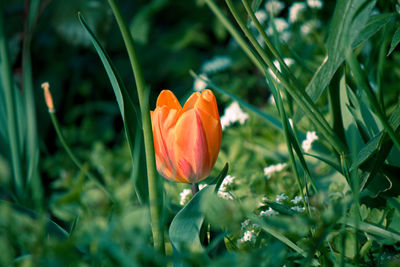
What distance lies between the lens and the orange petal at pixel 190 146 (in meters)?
0.62

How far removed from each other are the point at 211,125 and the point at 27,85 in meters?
0.55

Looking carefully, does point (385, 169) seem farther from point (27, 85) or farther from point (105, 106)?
point (105, 106)

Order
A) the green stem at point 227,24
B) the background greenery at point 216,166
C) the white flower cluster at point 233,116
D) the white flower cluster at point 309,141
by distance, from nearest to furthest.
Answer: the background greenery at point 216,166, the green stem at point 227,24, the white flower cluster at point 309,141, the white flower cluster at point 233,116

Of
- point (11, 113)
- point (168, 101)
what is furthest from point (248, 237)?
point (11, 113)

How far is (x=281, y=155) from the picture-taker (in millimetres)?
1120

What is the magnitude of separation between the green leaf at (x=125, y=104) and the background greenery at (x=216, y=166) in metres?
0.02

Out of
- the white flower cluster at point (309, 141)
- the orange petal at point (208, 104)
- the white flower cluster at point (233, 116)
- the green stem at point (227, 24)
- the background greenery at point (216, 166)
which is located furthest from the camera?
the white flower cluster at point (233, 116)

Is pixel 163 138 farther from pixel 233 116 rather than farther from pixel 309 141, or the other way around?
pixel 233 116

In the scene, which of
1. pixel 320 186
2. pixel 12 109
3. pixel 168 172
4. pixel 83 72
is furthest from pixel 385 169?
pixel 83 72

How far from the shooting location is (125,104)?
1.89 feet

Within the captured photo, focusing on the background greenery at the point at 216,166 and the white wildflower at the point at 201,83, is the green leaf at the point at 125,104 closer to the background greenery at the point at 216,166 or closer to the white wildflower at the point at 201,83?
the background greenery at the point at 216,166

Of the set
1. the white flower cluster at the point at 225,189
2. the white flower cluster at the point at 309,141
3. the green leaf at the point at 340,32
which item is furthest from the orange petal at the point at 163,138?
the white flower cluster at the point at 309,141

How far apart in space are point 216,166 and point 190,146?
0.39m

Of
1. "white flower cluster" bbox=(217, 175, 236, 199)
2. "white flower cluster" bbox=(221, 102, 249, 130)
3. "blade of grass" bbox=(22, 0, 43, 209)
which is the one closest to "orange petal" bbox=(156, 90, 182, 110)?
"white flower cluster" bbox=(217, 175, 236, 199)
